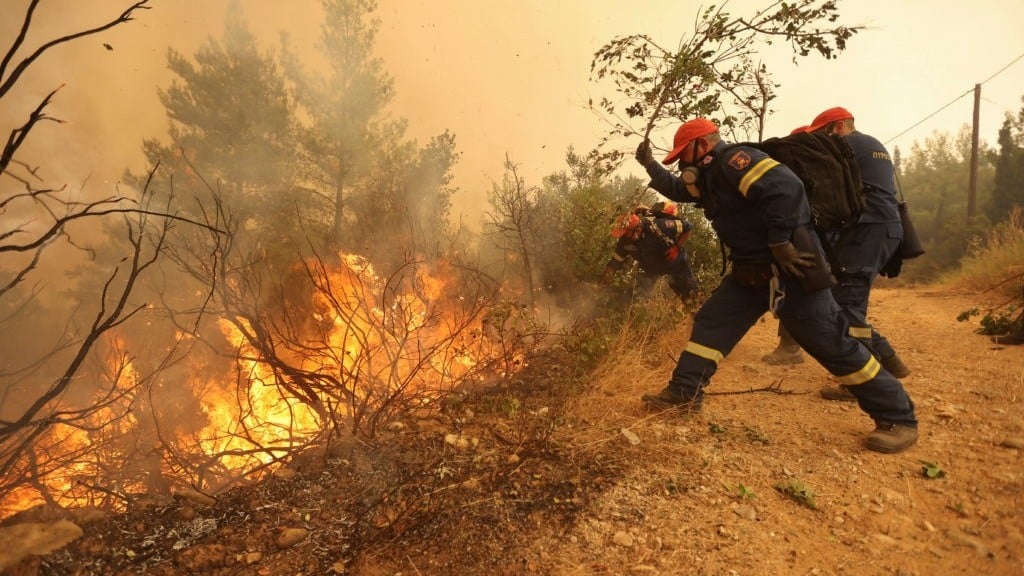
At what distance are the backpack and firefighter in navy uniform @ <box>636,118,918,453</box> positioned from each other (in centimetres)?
30

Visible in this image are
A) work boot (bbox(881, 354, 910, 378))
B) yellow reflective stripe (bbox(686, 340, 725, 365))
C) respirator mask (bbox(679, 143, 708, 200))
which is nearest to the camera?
respirator mask (bbox(679, 143, 708, 200))

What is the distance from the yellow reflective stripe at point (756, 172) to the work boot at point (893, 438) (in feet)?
5.02

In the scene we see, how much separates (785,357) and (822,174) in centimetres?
217

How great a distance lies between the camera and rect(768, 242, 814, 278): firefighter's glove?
2.52 metres

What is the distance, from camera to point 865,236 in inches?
132

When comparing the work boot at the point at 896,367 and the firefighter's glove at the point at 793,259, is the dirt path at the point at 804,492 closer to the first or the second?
the work boot at the point at 896,367

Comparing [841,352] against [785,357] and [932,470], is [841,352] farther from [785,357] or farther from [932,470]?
[785,357]

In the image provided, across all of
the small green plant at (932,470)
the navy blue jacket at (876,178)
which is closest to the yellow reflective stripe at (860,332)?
the navy blue jacket at (876,178)

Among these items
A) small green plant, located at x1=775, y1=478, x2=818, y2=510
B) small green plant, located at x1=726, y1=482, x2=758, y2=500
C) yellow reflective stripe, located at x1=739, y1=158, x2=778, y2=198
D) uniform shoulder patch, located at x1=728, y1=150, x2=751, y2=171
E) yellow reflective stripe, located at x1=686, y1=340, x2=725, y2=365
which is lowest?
small green plant, located at x1=775, y1=478, x2=818, y2=510

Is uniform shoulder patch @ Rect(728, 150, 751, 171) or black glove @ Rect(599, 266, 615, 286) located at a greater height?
uniform shoulder patch @ Rect(728, 150, 751, 171)

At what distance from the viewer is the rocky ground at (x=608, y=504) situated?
5.76ft

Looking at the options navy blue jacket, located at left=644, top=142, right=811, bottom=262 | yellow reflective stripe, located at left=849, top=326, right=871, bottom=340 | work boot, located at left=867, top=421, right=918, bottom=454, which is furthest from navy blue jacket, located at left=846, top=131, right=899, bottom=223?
work boot, located at left=867, top=421, right=918, bottom=454

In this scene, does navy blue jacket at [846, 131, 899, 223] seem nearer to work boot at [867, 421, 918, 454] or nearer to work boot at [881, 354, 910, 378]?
work boot at [881, 354, 910, 378]

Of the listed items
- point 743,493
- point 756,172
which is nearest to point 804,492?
point 743,493
